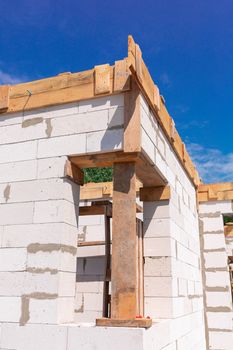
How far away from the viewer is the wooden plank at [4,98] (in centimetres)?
528

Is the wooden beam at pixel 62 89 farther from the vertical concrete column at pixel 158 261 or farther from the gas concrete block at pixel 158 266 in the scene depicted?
the gas concrete block at pixel 158 266

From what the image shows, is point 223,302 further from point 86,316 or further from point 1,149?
point 1,149

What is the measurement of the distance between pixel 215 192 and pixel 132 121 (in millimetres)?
5359

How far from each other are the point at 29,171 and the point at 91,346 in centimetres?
234

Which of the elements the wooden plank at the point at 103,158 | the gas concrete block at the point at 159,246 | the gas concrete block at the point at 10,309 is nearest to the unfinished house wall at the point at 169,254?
the gas concrete block at the point at 159,246

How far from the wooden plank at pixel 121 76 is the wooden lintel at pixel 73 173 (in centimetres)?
116

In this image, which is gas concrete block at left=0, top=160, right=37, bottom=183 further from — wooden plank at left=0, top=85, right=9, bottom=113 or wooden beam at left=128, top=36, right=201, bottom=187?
wooden beam at left=128, top=36, right=201, bottom=187

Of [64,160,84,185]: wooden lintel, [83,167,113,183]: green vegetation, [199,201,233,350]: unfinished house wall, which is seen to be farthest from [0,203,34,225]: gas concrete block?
[83,167,113,183]: green vegetation

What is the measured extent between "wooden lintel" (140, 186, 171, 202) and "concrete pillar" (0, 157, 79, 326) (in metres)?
1.44

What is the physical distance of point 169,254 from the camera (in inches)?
215

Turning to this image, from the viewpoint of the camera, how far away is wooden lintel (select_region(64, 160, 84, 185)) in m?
4.70

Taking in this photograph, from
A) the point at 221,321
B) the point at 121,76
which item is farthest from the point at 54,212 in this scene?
the point at 221,321

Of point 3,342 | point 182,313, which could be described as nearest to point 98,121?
point 3,342

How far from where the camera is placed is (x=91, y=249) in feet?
27.4
